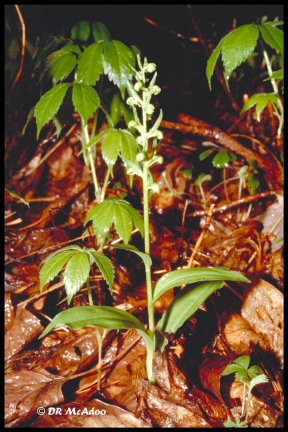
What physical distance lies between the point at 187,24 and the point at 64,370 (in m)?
4.32

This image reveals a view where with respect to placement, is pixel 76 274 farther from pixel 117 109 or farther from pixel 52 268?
pixel 117 109

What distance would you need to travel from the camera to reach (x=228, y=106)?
3967mm

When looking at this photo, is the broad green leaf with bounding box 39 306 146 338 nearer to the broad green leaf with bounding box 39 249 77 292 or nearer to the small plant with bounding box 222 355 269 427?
the broad green leaf with bounding box 39 249 77 292

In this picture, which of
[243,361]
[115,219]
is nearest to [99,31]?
[115,219]

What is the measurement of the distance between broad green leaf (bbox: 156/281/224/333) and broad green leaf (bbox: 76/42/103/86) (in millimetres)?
1239

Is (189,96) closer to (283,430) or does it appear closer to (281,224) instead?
(281,224)

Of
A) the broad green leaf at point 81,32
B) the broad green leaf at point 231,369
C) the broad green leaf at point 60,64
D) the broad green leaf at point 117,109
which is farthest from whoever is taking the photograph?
the broad green leaf at point 81,32

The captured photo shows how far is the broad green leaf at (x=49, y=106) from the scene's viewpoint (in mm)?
1542

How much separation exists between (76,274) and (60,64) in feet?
4.42

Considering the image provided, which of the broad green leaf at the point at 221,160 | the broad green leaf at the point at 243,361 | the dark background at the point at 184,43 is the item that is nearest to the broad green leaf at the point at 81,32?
the broad green leaf at the point at 221,160

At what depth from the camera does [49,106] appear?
156 cm

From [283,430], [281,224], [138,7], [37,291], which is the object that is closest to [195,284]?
[283,430]

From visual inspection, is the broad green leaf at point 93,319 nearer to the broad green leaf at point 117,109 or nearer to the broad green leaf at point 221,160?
the broad green leaf at point 117,109

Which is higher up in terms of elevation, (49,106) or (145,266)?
(49,106)
